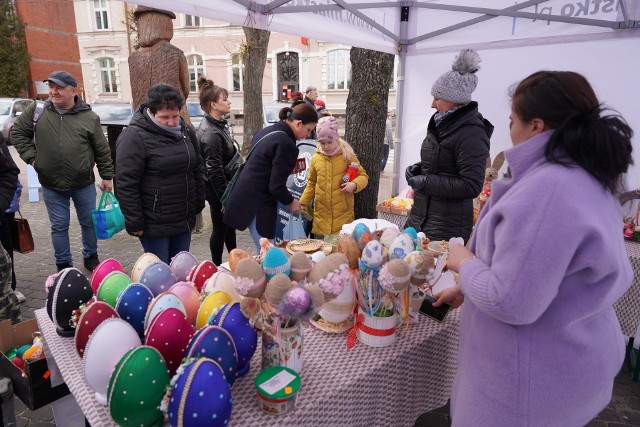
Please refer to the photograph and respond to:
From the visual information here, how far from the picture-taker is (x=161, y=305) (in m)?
1.40

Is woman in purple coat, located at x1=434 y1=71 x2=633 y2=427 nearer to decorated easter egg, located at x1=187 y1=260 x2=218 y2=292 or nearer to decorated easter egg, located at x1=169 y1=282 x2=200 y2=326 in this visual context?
decorated easter egg, located at x1=169 y1=282 x2=200 y2=326

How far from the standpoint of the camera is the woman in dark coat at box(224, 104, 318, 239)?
2914mm

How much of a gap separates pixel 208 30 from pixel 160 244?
24758mm

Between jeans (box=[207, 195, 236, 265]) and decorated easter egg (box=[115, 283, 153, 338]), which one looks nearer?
decorated easter egg (box=[115, 283, 153, 338])

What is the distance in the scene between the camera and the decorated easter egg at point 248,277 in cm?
129

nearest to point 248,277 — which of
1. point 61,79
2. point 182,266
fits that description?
point 182,266

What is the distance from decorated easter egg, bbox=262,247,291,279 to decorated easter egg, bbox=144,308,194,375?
30 cm

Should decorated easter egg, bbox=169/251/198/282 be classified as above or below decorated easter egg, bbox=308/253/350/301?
below

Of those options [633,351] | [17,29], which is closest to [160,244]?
[633,351]

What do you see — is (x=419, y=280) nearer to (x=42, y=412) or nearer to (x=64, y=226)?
(x=42, y=412)

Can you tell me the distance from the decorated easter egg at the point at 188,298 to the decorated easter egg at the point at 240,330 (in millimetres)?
213

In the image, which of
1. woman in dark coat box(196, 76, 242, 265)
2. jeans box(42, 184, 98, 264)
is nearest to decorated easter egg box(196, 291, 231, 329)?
woman in dark coat box(196, 76, 242, 265)

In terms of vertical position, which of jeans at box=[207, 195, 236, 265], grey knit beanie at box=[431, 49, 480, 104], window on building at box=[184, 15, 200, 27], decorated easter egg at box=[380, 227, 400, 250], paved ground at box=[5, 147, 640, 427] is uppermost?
window on building at box=[184, 15, 200, 27]

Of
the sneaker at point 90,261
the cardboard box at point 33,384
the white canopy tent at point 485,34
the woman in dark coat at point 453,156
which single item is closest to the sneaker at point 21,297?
the sneaker at point 90,261
